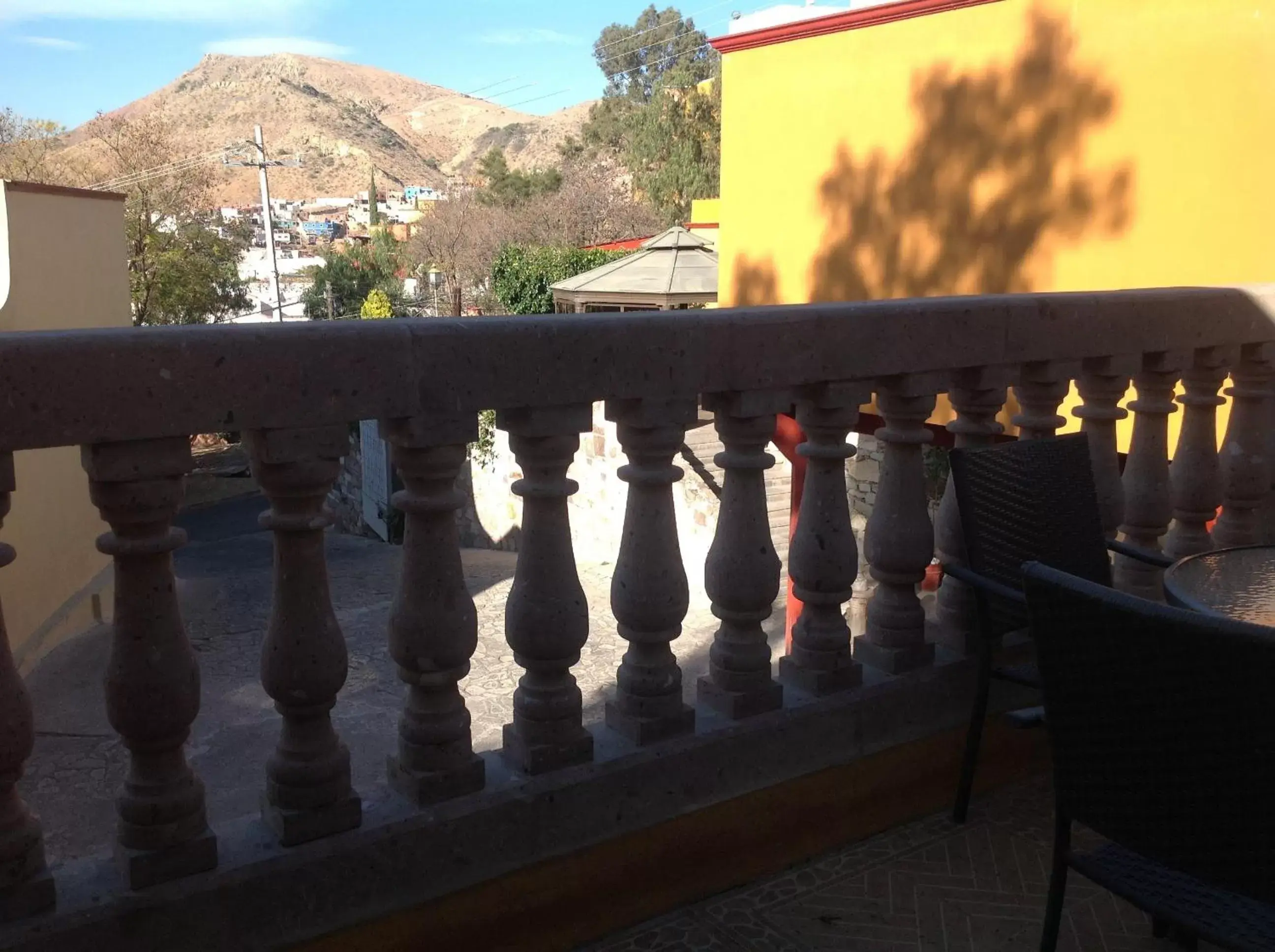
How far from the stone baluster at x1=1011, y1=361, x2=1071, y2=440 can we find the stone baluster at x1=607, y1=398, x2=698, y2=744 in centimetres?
102

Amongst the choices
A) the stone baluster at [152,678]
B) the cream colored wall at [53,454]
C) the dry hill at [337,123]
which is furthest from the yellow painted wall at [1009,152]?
the dry hill at [337,123]

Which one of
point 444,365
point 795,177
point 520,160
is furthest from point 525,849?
point 520,160

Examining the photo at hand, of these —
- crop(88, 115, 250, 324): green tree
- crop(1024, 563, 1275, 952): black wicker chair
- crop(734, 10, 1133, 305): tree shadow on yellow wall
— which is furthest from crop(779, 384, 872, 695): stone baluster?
crop(88, 115, 250, 324): green tree

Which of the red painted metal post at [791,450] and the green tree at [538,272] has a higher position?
the green tree at [538,272]

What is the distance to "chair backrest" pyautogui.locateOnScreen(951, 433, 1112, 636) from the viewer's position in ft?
8.27

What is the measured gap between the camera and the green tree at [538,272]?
78.8ft

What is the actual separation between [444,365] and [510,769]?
774 mm

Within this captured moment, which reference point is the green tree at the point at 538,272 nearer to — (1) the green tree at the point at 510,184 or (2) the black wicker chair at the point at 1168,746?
(1) the green tree at the point at 510,184

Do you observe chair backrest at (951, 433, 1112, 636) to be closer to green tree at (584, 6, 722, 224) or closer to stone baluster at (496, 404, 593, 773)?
stone baluster at (496, 404, 593, 773)

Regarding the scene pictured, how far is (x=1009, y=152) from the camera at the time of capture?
29.1ft

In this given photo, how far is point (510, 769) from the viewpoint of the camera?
207cm

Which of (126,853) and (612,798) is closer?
(126,853)

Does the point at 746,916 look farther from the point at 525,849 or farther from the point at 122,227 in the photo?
the point at 122,227

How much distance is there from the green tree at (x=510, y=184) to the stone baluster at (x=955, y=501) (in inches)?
1774
